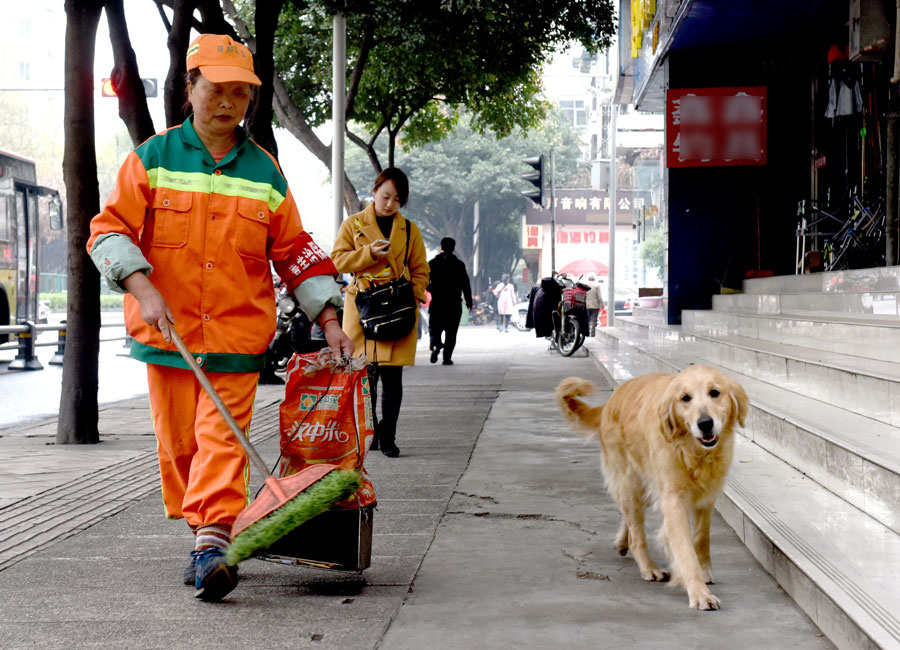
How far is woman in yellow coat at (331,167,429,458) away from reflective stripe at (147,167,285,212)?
286 cm

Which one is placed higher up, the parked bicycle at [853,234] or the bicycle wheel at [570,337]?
the parked bicycle at [853,234]

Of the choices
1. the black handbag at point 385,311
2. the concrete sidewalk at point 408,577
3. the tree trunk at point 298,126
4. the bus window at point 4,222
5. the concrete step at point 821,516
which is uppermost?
the tree trunk at point 298,126

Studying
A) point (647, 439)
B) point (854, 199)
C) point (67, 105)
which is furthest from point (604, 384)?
point (647, 439)

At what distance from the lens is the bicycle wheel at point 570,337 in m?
18.6

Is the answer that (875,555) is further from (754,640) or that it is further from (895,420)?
(895,420)

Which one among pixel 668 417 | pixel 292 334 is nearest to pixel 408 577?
pixel 668 417

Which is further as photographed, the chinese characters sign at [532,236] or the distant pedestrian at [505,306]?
the chinese characters sign at [532,236]

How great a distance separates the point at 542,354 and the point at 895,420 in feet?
48.5

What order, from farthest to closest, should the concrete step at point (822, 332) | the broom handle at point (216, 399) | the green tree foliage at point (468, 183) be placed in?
the green tree foliage at point (468, 183), the concrete step at point (822, 332), the broom handle at point (216, 399)

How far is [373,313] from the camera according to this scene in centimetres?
732

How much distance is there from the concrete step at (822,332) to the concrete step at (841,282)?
461 millimetres

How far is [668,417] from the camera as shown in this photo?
4094mm

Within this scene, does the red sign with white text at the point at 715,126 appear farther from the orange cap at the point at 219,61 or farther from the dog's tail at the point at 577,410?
the orange cap at the point at 219,61

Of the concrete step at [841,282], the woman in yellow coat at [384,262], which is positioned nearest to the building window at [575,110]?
the concrete step at [841,282]
